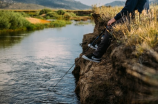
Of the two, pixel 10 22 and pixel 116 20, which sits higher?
pixel 116 20

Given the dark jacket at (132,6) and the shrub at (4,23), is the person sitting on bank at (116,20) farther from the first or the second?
the shrub at (4,23)

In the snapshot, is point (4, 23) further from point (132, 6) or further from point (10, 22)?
point (132, 6)

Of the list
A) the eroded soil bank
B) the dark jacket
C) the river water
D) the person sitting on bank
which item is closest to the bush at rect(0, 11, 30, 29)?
the river water

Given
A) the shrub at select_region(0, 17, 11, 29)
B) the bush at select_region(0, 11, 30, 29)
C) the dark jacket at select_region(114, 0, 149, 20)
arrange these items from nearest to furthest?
the dark jacket at select_region(114, 0, 149, 20)
the shrub at select_region(0, 17, 11, 29)
the bush at select_region(0, 11, 30, 29)

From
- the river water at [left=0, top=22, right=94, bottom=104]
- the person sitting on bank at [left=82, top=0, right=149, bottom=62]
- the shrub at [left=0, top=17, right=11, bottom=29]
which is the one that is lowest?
the river water at [left=0, top=22, right=94, bottom=104]

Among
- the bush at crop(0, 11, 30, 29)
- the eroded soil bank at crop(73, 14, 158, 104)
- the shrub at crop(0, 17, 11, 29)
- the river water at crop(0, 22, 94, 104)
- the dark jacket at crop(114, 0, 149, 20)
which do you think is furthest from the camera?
the bush at crop(0, 11, 30, 29)

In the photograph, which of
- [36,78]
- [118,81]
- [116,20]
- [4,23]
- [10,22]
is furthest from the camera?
[10,22]

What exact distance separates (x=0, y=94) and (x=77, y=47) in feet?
29.5

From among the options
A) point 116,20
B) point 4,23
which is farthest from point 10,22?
point 116,20

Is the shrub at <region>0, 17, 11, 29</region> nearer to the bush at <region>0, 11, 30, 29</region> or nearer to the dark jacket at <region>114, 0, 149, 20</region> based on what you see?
the bush at <region>0, 11, 30, 29</region>

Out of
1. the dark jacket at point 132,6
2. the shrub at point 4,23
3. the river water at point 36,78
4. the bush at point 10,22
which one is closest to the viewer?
the dark jacket at point 132,6

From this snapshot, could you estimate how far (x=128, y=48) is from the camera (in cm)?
380

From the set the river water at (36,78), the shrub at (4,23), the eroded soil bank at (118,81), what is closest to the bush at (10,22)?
the shrub at (4,23)

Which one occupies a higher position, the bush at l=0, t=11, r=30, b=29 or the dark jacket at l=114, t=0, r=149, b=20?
the dark jacket at l=114, t=0, r=149, b=20
